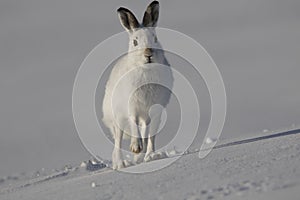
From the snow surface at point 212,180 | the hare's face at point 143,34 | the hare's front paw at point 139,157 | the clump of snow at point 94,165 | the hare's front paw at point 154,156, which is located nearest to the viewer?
the snow surface at point 212,180

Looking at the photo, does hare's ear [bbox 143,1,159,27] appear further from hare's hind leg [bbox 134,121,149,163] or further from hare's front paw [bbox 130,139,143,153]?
hare's front paw [bbox 130,139,143,153]

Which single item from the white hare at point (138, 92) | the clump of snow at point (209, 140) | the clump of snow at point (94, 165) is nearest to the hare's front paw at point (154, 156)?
the white hare at point (138, 92)

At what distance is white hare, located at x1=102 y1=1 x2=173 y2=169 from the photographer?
930 centimetres

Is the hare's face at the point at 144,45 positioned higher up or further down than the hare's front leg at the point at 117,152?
higher up

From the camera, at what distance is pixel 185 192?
603cm

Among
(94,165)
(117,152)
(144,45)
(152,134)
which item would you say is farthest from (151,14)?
(94,165)

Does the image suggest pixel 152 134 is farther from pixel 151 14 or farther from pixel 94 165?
pixel 151 14

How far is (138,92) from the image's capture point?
9.30 m

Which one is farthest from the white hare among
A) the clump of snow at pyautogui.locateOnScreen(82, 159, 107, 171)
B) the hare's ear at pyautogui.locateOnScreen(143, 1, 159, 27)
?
the clump of snow at pyautogui.locateOnScreen(82, 159, 107, 171)

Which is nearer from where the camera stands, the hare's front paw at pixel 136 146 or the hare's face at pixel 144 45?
the hare's face at pixel 144 45

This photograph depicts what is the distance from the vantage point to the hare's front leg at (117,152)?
931cm

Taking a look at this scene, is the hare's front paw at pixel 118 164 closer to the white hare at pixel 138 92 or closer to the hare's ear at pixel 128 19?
the white hare at pixel 138 92

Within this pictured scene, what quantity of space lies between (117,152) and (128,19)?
171cm

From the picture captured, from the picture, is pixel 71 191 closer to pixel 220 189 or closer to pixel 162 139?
pixel 220 189
